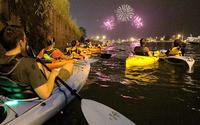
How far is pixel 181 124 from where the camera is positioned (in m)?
7.18

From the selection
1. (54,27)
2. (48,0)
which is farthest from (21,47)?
(54,27)

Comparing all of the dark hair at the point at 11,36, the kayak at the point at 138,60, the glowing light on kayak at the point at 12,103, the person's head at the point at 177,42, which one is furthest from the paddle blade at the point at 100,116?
the person's head at the point at 177,42

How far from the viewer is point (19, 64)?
5.18 metres

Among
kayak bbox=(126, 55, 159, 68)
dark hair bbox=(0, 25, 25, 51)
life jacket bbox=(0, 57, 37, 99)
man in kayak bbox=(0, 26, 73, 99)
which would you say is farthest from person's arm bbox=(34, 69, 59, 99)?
kayak bbox=(126, 55, 159, 68)

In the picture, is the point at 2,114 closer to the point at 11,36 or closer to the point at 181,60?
the point at 11,36

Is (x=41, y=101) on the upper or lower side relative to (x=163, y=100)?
upper

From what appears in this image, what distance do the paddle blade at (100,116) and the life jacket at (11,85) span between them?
130 centimetres

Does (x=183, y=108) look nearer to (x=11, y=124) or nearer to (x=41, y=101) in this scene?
(x=41, y=101)

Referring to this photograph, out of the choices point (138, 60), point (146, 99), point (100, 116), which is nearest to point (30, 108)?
point (100, 116)

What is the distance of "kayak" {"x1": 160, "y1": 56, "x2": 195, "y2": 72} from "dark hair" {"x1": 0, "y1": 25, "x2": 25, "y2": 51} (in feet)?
47.4

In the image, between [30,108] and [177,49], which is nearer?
[30,108]

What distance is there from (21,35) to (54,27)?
23.8 meters

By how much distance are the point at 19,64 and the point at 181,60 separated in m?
14.9

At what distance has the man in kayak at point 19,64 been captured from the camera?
16.2 feet
